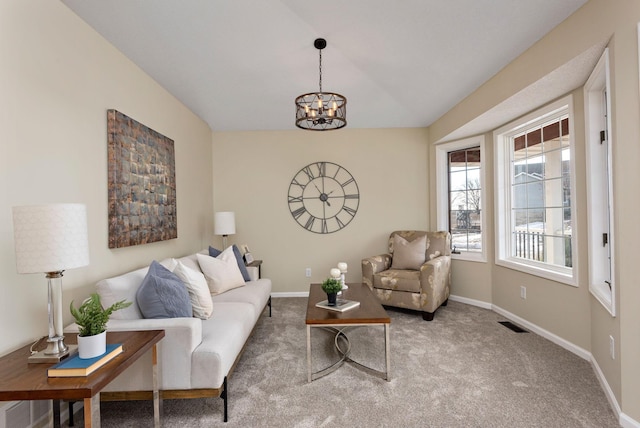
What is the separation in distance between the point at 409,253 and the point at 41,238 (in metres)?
3.68

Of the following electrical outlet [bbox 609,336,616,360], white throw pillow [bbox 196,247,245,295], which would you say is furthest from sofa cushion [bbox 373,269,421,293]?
electrical outlet [bbox 609,336,616,360]

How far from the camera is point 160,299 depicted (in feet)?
6.72

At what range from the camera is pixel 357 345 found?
2.94 m

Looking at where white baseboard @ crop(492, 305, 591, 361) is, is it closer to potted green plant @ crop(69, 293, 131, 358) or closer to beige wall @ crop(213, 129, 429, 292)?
beige wall @ crop(213, 129, 429, 292)

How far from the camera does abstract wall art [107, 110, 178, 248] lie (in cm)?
247

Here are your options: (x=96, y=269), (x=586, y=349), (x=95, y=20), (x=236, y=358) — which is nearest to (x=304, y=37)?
(x=95, y=20)

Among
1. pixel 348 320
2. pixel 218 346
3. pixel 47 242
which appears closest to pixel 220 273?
pixel 218 346

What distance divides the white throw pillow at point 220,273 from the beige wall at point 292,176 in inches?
54.8

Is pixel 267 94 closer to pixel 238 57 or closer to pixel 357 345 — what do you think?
pixel 238 57

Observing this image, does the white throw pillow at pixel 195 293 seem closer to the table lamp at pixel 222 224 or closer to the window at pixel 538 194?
the table lamp at pixel 222 224

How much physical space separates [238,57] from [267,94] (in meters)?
0.73

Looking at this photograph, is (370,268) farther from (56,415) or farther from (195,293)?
(56,415)

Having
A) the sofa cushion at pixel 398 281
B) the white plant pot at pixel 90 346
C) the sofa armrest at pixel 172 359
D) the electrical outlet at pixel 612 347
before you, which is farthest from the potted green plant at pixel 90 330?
the sofa cushion at pixel 398 281

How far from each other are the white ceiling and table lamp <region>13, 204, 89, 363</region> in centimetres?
157
